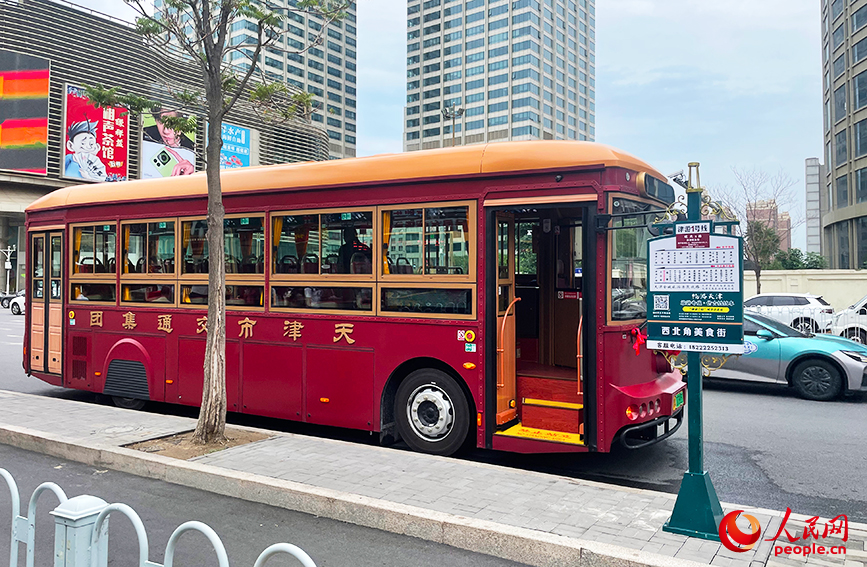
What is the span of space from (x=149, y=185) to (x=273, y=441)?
167 inches

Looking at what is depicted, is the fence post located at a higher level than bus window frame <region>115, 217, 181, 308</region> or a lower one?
lower

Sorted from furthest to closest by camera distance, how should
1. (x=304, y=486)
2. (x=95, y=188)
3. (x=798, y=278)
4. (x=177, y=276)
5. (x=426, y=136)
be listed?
(x=426, y=136) < (x=798, y=278) < (x=95, y=188) < (x=177, y=276) < (x=304, y=486)

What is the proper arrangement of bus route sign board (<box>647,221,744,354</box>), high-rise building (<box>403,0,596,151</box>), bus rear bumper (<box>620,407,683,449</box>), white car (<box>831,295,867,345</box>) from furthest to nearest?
high-rise building (<box>403,0,596,151</box>)
white car (<box>831,295,867,345</box>)
bus rear bumper (<box>620,407,683,449</box>)
bus route sign board (<box>647,221,744,354</box>)

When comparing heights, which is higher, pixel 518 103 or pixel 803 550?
pixel 518 103

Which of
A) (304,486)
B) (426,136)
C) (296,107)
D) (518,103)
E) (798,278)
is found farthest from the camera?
(426,136)

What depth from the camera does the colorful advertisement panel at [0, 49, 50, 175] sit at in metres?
41.8

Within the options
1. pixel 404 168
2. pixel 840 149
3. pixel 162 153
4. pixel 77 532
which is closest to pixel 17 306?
pixel 162 153

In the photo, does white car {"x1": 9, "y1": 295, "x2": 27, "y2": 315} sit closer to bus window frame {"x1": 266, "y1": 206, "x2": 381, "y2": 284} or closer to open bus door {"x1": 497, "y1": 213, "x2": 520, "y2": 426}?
bus window frame {"x1": 266, "y1": 206, "x2": 381, "y2": 284}

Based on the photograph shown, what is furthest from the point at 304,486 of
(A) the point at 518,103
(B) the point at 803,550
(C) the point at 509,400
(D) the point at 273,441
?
(A) the point at 518,103

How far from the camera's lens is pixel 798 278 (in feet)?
105

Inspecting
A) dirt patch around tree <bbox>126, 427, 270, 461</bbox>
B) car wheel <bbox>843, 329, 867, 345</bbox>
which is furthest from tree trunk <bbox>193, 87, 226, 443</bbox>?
car wheel <bbox>843, 329, 867, 345</bbox>

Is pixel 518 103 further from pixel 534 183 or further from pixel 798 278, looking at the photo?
pixel 534 183

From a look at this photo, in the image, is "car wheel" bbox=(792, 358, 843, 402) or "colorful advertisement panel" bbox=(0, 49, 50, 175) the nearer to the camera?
"car wheel" bbox=(792, 358, 843, 402)

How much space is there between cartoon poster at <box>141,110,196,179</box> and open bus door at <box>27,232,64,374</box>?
38.3 m
